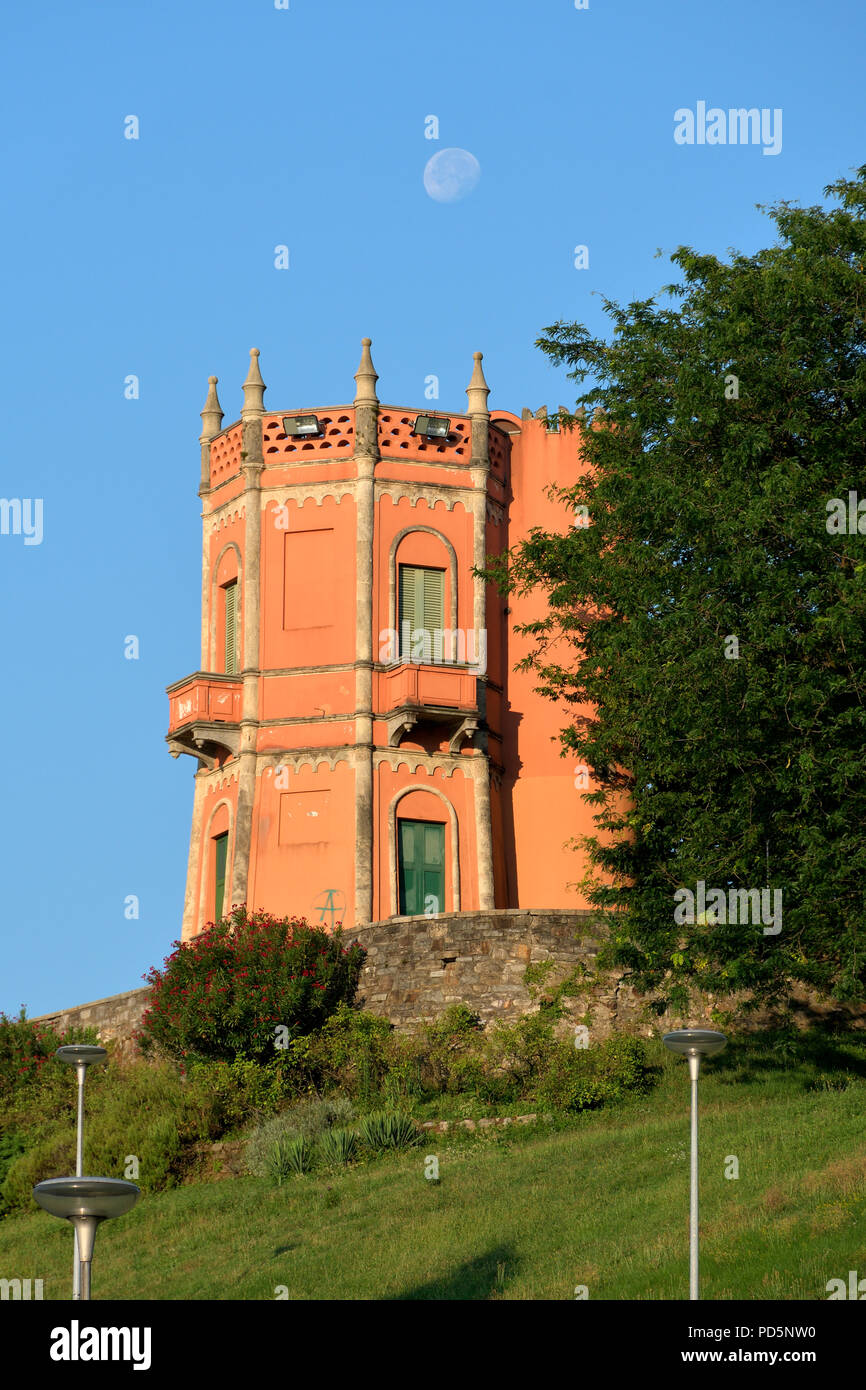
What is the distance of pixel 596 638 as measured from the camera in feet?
91.5

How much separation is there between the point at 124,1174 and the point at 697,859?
9.57 metres

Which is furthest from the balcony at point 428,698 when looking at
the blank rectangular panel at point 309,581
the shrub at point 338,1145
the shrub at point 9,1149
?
the shrub at point 9,1149

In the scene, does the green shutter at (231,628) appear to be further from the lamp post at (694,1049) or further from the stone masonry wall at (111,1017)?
the lamp post at (694,1049)

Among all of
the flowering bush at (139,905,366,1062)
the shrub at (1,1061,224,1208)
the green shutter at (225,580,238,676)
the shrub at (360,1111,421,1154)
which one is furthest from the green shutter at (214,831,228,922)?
the shrub at (360,1111,421,1154)

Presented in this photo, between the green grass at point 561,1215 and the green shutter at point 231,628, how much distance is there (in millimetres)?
11374

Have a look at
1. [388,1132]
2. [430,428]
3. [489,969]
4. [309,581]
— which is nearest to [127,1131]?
[388,1132]

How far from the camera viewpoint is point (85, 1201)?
1434cm

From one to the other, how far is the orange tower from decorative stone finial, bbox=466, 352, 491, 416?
4 cm

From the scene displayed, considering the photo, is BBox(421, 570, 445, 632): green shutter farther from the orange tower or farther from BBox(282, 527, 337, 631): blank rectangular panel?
BBox(282, 527, 337, 631): blank rectangular panel

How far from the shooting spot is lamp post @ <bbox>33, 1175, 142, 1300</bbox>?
1420cm

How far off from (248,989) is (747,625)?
33.6 feet

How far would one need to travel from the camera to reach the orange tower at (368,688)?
33.9 m

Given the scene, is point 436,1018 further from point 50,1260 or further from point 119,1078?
point 50,1260
